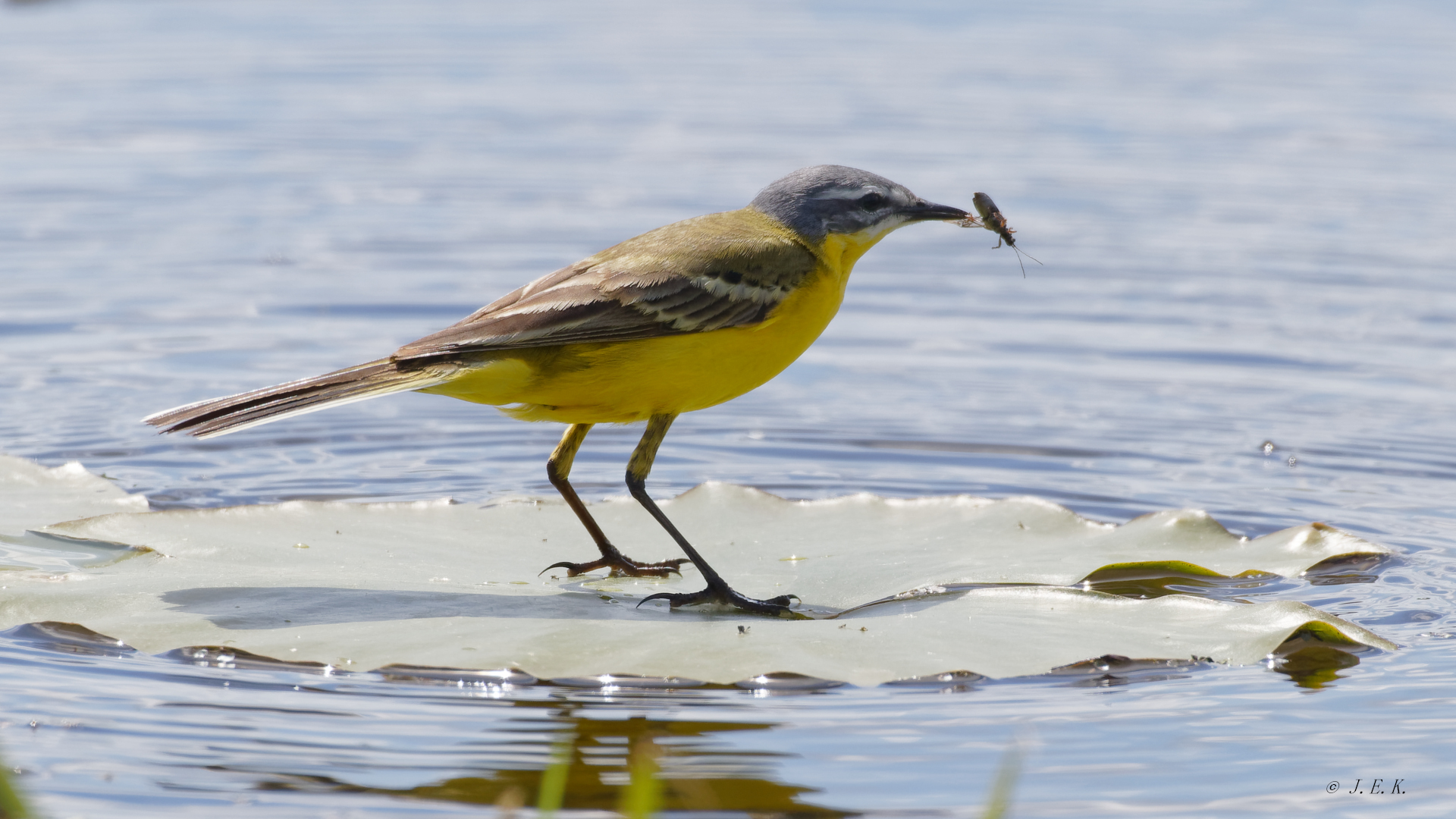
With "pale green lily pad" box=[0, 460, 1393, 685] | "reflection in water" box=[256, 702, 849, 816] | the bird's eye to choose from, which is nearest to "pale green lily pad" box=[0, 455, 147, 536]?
"pale green lily pad" box=[0, 460, 1393, 685]

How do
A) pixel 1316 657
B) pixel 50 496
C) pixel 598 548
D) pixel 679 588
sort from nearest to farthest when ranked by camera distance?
pixel 1316 657 < pixel 679 588 < pixel 598 548 < pixel 50 496

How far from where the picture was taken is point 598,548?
260 inches

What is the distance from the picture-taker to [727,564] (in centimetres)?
639

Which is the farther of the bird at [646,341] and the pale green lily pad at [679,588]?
the bird at [646,341]

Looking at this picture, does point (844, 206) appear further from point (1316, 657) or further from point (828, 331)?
point (828, 331)

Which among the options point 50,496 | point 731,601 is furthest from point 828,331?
point 50,496

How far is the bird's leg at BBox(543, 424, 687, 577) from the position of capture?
6.44m

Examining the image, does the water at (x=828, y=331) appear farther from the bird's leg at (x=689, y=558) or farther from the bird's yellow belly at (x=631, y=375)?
the bird's yellow belly at (x=631, y=375)

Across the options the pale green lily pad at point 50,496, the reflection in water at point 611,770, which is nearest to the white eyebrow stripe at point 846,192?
the reflection in water at point 611,770

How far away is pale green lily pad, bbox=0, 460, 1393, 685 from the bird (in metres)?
0.31

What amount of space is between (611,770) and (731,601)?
132 cm

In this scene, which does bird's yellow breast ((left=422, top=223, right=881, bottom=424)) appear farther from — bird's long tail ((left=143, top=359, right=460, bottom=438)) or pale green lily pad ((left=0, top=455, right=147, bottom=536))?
pale green lily pad ((left=0, top=455, right=147, bottom=536))

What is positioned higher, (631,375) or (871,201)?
(871,201)

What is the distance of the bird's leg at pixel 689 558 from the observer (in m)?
5.88
